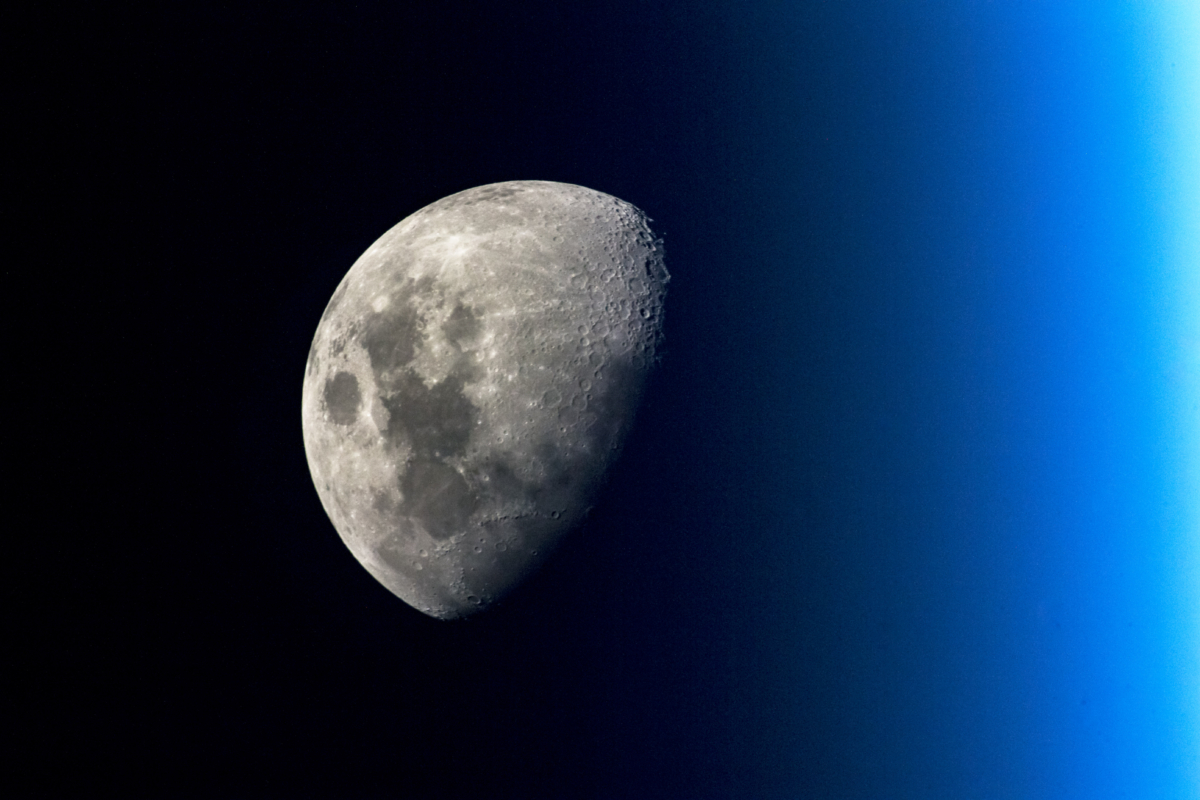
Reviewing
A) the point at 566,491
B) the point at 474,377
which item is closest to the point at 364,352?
the point at 474,377

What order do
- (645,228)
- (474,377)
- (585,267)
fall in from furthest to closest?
(645,228), (585,267), (474,377)

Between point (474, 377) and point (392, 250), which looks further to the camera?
point (392, 250)

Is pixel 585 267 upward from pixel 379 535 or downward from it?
upward

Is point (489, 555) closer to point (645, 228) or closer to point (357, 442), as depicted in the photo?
point (357, 442)

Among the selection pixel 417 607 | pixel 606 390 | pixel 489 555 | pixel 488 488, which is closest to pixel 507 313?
pixel 606 390

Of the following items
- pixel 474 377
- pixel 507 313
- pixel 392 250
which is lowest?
pixel 474 377

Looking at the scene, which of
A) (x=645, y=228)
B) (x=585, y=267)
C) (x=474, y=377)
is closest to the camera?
(x=474, y=377)
